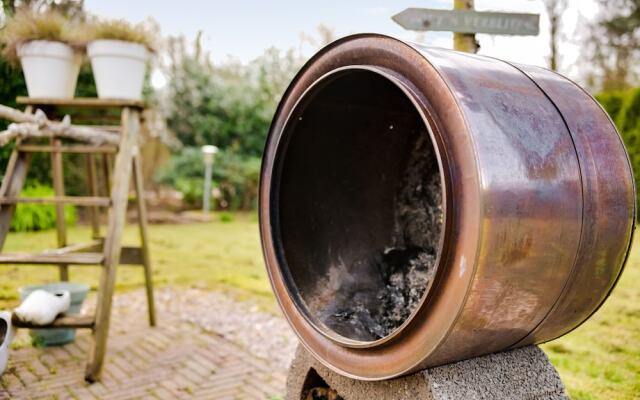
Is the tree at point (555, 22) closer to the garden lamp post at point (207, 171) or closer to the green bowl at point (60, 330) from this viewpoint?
the garden lamp post at point (207, 171)

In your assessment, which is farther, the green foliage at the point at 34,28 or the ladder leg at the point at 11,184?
the green foliage at the point at 34,28

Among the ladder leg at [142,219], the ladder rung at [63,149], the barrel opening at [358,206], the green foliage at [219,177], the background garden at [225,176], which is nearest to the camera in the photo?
the barrel opening at [358,206]

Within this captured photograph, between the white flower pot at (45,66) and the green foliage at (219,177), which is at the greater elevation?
the white flower pot at (45,66)

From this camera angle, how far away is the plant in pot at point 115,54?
347cm

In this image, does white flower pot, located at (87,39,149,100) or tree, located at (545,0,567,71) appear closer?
white flower pot, located at (87,39,149,100)

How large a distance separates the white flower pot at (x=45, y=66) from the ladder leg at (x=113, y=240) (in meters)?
0.51

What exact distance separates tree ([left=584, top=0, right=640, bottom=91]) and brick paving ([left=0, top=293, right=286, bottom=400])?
1272 cm

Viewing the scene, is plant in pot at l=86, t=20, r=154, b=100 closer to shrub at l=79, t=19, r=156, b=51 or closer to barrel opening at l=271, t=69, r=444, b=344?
shrub at l=79, t=19, r=156, b=51

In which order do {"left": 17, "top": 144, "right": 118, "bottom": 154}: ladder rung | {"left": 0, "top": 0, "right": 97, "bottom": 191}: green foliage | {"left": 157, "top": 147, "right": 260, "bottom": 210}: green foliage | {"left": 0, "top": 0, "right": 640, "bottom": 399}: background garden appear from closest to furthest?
{"left": 17, "top": 144, "right": 118, "bottom": 154}: ladder rung
{"left": 0, "top": 0, "right": 640, "bottom": 399}: background garden
{"left": 0, "top": 0, "right": 97, "bottom": 191}: green foliage
{"left": 157, "top": 147, "right": 260, "bottom": 210}: green foliage

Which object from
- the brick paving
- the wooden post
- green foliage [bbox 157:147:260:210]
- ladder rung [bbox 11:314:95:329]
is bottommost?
green foliage [bbox 157:147:260:210]

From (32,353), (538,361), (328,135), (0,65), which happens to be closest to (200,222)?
(0,65)

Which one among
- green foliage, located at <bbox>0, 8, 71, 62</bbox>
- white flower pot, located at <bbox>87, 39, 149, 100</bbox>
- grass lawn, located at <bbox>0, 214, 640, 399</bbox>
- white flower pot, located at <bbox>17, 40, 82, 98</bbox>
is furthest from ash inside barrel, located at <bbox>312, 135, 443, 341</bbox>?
green foliage, located at <bbox>0, 8, 71, 62</bbox>

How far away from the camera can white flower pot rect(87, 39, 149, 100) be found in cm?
348

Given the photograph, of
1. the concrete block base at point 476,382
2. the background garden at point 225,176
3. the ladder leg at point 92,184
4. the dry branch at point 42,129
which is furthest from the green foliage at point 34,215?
the concrete block base at point 476,382
